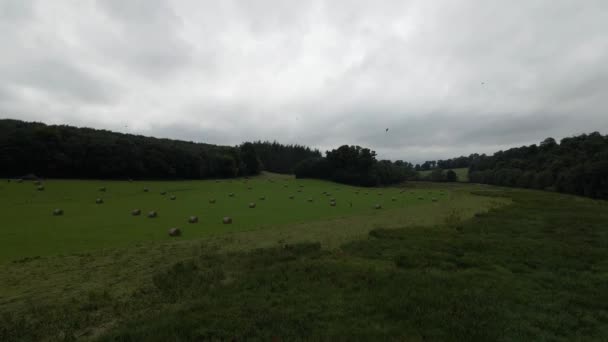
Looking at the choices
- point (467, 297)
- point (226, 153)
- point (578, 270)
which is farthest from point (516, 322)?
point (226, 153)

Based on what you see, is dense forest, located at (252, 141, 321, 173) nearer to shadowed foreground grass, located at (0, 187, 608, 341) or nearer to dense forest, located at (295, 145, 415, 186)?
dense forest, located at (295, 145, 415, 186)

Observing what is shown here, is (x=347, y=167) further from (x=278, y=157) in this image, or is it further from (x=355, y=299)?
(x=355, y=299)

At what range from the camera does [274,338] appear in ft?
13.4

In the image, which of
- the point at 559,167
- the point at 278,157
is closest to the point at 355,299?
the point at 559,167

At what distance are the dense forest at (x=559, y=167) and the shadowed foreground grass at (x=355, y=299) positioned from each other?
56052mm

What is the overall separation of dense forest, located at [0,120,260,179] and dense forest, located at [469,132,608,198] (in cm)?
6950

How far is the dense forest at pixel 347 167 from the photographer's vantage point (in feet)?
233

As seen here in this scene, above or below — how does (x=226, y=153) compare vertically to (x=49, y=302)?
above

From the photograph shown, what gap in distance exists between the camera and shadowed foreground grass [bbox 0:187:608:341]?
429 centimetres

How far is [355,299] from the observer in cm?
525

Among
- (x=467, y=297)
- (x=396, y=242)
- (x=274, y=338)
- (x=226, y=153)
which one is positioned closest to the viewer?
(x=274, y=338)

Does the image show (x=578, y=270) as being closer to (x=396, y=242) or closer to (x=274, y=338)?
(x=396, y=242)

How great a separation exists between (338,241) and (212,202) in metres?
17.2

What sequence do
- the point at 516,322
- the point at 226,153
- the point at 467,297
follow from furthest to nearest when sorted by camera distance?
the point at 226,153, the point at 467,297, the point at 516,322
